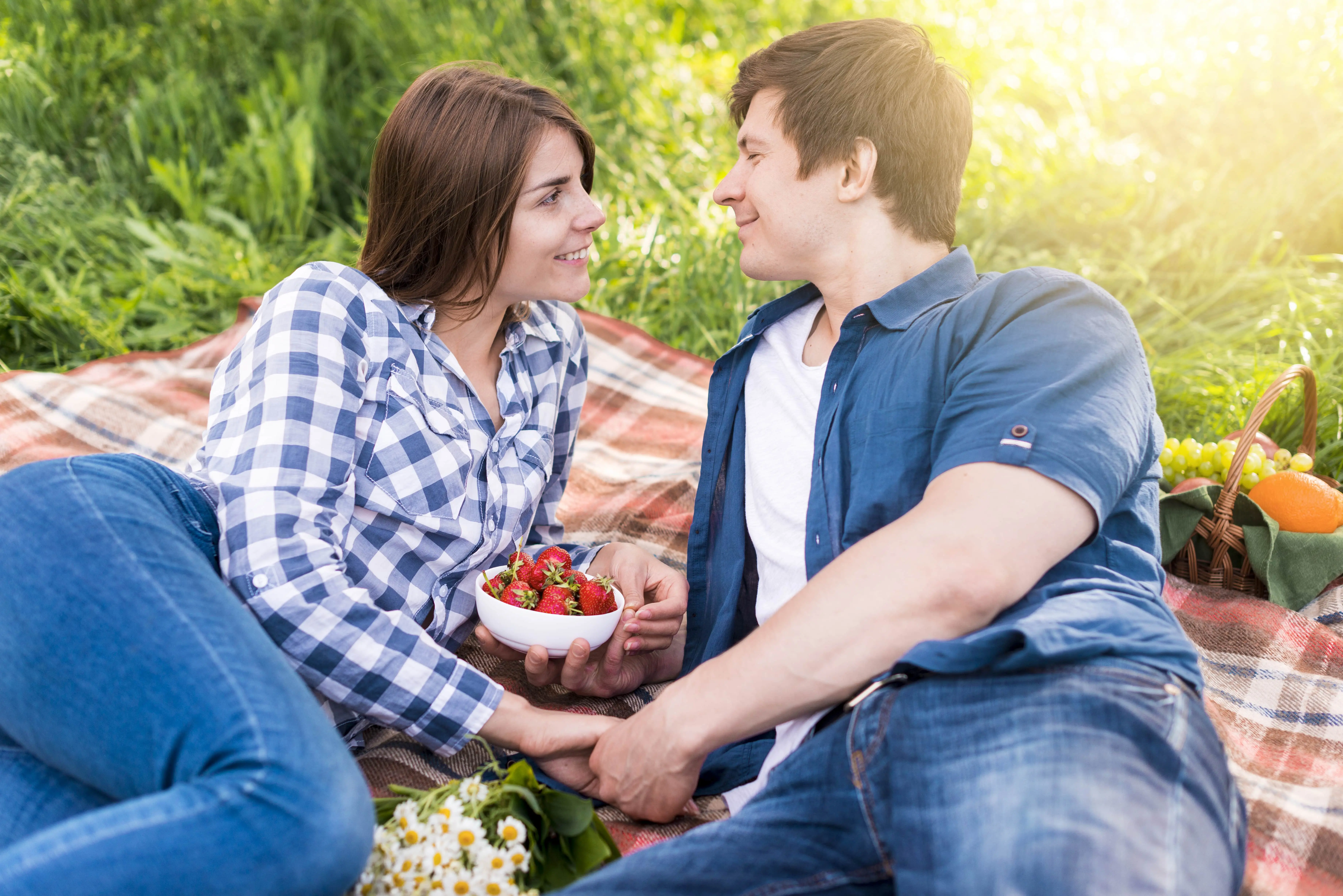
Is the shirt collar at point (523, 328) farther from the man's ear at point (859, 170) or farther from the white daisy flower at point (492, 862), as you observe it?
the white daisy flower at point (492, 862)

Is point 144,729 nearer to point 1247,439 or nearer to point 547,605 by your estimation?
point 547,605

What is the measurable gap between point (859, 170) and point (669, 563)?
3.96 ft

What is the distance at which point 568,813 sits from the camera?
1.61m

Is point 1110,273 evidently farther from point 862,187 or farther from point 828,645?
point 828,645

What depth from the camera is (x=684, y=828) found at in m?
1.85

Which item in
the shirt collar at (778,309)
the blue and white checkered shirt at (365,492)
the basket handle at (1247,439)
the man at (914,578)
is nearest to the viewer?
the man at (914,578)

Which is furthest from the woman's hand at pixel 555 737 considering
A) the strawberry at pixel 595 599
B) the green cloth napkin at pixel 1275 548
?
the green cloth napkin at pixel 1275 548

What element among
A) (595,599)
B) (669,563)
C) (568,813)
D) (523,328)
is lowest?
(669,563)

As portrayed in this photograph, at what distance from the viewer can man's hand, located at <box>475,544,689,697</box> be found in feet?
6.61

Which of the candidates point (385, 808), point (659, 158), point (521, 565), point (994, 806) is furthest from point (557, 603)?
point (659, 158)

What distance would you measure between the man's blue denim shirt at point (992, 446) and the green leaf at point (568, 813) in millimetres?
428

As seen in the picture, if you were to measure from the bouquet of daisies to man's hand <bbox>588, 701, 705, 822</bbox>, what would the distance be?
0.28 ft

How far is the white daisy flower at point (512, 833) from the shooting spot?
→ 58.6 inches

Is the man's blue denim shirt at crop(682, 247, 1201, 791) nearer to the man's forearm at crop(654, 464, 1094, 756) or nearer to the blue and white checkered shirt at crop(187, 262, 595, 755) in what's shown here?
the man's forearm at crop(654, 464, 1094, 756)
